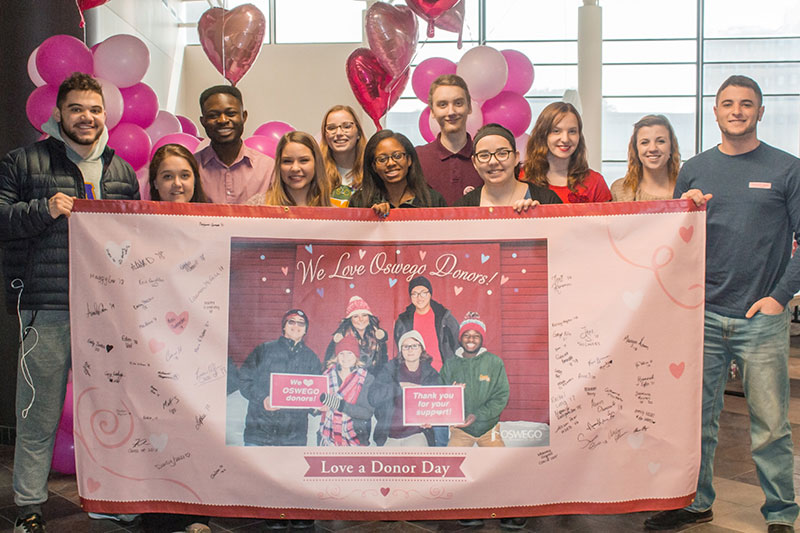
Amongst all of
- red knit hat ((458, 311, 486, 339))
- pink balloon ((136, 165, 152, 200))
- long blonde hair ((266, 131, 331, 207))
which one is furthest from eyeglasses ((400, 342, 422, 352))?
pink balloon ((136, 165, 152, 200))

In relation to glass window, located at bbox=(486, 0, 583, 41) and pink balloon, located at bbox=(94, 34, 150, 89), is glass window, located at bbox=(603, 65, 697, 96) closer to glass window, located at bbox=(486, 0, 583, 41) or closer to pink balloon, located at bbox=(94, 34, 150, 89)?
glass window, located at bbox=(486, 0, 583, 41)

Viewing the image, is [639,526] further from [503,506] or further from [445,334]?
[445,334]

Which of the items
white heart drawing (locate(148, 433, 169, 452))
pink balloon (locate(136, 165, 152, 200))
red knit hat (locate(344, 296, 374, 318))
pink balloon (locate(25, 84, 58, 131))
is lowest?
white heart drawing (locate(148, 433, 169, 452))

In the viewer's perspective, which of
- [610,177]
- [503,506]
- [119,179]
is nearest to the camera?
[503,506]

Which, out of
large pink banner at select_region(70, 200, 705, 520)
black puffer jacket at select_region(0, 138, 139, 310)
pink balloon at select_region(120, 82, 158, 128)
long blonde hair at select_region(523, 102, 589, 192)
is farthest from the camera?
pink balloon at select_region(120, 82, 158, 128)

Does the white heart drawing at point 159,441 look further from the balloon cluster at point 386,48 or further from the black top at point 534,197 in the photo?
the balloon cluster at point 386,48

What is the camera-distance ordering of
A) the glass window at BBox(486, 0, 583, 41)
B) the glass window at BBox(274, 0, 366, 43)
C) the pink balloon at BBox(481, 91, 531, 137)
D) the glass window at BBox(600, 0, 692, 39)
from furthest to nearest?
the glass window at BBox(274, 0, 366, 43) < the glass window at BBox(486, 0, 583, 41) < the glass window at BBox(600, 0, 692, 39) < the pink balloon at BBox(481, 91, 531, 137)

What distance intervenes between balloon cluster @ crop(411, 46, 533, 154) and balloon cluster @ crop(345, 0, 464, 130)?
277 mm

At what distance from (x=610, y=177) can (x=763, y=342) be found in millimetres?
9485

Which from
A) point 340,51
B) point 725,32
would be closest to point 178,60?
point 340,51

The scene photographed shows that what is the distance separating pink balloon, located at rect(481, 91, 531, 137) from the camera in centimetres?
473

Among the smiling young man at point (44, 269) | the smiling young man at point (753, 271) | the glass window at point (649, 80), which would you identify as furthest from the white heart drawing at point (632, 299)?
the glass window at point (649, 80)

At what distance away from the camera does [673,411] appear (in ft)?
8.49

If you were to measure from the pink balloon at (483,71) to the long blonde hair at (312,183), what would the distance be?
1.92 metres
